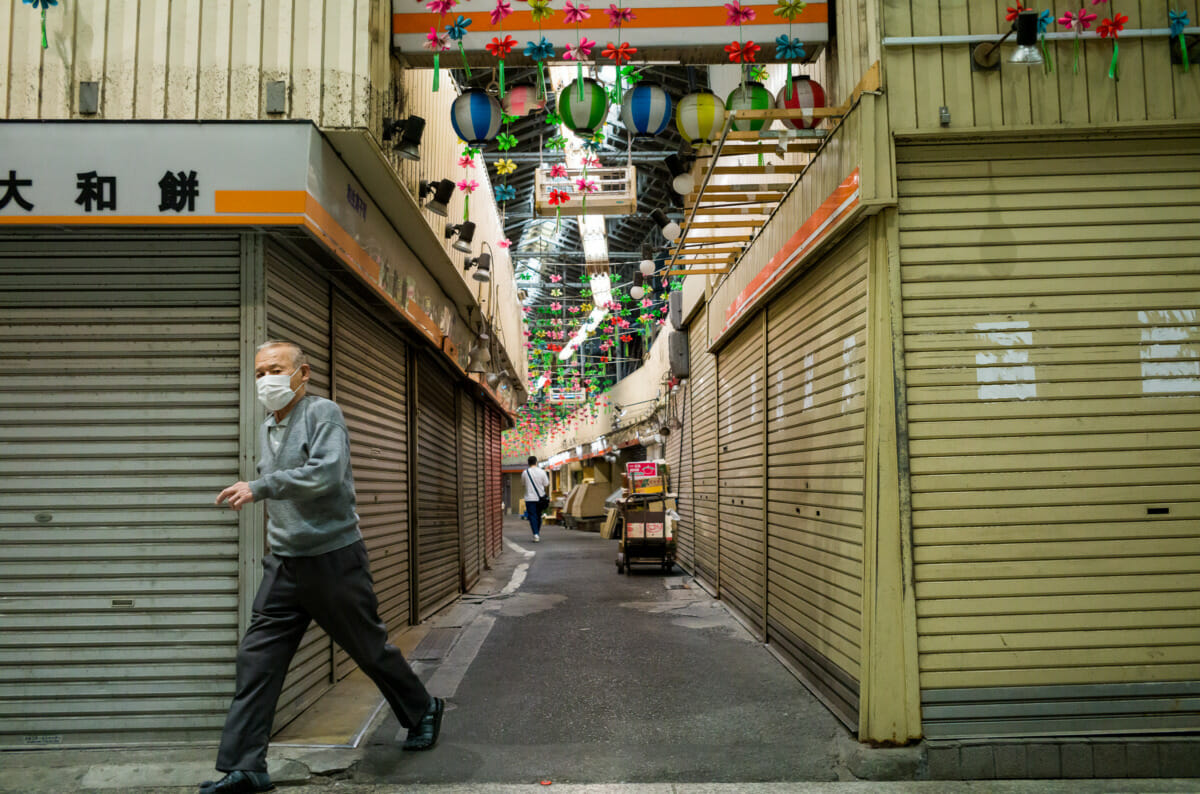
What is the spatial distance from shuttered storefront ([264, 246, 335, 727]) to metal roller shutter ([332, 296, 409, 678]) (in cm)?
24

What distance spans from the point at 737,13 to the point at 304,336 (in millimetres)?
3409

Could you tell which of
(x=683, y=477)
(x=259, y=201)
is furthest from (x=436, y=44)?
(x=683, y=477)

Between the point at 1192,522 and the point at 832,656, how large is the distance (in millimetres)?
2063

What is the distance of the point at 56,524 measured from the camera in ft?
14.6

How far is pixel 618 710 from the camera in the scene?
527 centimetres

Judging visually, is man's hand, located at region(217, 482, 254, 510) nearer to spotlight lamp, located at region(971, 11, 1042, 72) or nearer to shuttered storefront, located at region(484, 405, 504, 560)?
spotlight lamp, located at region(971, 11, 1042, 72)

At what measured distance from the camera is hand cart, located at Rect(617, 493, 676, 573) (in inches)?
494

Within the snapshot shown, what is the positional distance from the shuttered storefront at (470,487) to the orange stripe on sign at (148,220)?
24.9ft

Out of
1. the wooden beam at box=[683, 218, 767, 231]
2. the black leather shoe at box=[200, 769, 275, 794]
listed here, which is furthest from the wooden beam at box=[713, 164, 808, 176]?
the black leather shoe at box=[200, 769, 275, 794]

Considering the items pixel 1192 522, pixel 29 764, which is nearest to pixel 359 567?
pixel 29 764

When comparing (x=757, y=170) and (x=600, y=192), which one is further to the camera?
(x=600, y=192)

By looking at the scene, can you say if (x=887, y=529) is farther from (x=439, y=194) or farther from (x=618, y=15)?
(x=439, y=194)

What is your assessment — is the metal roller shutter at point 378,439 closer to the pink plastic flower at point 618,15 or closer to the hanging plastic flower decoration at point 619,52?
the hanging plastic flower decoration at point 619,52

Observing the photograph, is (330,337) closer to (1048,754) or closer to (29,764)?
(29,764)
